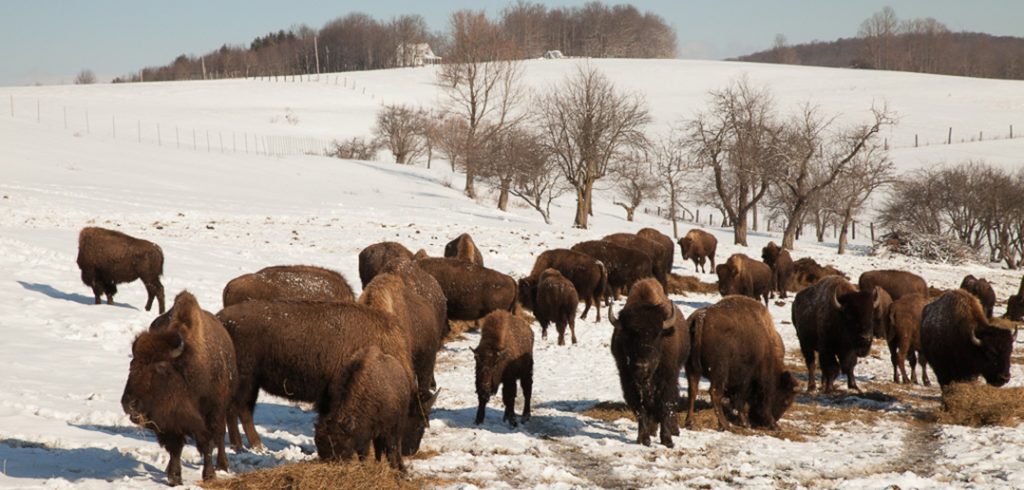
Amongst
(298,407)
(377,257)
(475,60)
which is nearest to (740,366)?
(298,407)

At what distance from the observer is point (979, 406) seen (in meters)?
11.4

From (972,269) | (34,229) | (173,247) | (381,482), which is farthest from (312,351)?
(972,269)

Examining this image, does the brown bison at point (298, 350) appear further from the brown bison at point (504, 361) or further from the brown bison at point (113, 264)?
the brown bison at point (113, 264)

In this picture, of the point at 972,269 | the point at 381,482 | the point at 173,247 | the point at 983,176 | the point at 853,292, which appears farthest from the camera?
the point at 983,176

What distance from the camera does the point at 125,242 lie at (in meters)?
16.6

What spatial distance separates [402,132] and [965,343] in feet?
227

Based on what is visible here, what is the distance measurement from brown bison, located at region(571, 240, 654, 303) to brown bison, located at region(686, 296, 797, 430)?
35.1ft

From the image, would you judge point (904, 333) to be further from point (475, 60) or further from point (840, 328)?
point (475, 60)

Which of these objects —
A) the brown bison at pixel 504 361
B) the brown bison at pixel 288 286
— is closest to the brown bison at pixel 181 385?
the brown bison at pixel 288 286

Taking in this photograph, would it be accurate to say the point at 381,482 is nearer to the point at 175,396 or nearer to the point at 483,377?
the point at 175,396

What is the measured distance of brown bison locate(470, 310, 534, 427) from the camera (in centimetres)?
1094

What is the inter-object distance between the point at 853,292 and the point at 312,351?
29.8ft

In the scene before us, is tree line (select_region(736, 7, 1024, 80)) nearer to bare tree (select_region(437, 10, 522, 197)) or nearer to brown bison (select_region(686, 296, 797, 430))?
bare tree (select_region(437, 10, 522, 197))

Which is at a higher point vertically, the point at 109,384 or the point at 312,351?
the point at 312,351
